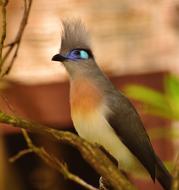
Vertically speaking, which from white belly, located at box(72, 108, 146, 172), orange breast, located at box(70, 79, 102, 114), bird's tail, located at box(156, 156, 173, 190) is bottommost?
bird's tail, located at box(156, 156, 173, 190)

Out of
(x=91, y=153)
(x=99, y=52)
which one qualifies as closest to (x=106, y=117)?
(x=91, y=153)

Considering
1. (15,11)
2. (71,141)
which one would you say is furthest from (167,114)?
(15,11)

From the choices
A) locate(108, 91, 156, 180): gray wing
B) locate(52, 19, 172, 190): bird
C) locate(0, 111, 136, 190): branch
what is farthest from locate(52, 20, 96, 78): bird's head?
locate(0, 111, 136, 190): branch

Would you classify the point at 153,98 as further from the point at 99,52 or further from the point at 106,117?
the point at 99,52

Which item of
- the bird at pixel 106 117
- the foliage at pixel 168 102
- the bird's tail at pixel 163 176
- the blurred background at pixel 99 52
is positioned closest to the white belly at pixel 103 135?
the bird at pixel 106 117

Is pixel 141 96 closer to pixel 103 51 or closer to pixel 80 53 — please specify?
pixel 80 53

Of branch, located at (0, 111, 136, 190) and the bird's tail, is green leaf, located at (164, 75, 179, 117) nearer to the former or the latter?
the bird's tail

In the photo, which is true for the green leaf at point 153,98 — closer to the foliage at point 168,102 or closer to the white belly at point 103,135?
the foliage at point 168,102
